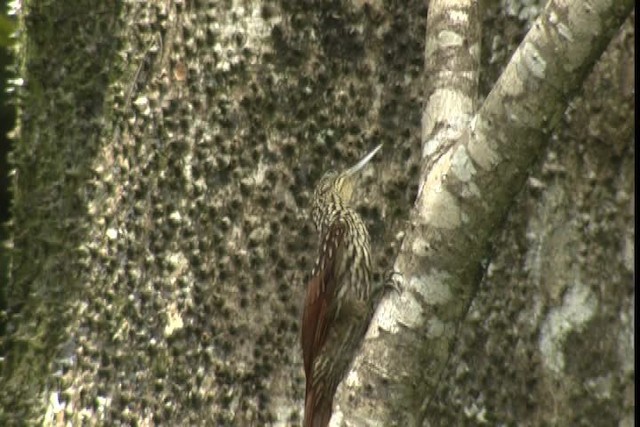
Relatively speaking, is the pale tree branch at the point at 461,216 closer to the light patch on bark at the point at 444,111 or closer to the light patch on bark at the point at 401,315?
the light patch on bark at the point at 401,315

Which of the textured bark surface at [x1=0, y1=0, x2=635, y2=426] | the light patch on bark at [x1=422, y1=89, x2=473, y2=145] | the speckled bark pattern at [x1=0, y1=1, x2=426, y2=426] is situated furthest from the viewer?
the speckled bark pattern at [x1=0, y1=1, x2=426, y2=426]

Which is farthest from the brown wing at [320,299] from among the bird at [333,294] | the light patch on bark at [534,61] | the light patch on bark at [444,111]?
the light patch on bark at [534,61]

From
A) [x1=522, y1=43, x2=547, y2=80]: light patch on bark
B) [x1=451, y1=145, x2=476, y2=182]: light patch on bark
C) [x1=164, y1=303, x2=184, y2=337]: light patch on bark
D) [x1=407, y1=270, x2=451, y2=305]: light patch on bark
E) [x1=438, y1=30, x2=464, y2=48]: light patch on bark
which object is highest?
[x1=438, y1=30, x2=464, y2=48]: light patch on bark

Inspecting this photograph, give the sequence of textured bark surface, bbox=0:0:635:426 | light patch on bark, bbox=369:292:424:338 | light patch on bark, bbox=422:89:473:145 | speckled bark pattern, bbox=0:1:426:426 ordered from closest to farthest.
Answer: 1. light patch on bark, bbox=369:292:424:338
2. light patch on bark, bbox=422:89:473:145
3. textured bark surface, bbox=0:0:635:426
4. speckled bark pattern, bbox=0:1:426:426

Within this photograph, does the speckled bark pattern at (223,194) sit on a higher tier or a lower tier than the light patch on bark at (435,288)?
higher

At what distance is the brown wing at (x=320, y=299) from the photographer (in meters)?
3.70

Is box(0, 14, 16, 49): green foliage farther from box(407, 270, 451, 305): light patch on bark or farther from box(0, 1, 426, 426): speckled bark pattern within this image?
box(407, 270, 451, 305): light patch on bark

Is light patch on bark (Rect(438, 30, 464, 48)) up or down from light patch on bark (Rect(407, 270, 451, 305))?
up

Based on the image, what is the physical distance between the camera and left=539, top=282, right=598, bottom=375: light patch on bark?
354cm

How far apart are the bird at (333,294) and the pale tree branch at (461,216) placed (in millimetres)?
670

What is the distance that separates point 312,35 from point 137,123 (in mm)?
569

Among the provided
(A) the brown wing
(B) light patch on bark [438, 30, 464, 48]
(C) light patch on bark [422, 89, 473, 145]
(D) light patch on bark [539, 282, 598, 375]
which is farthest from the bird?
(D) light patch on bark [539, 282, 598, 375]

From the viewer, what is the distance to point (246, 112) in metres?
3.77

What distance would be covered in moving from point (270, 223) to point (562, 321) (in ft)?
2.72
